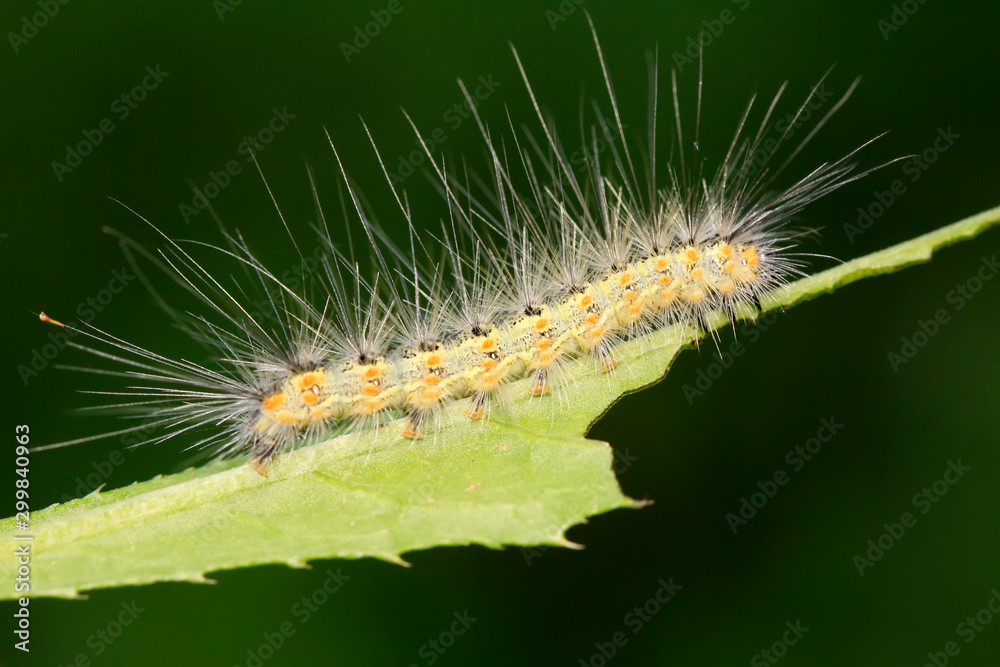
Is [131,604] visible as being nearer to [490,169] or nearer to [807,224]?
[490,169]

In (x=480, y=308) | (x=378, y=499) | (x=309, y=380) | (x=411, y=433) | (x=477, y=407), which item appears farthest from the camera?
(x=480, y=308)

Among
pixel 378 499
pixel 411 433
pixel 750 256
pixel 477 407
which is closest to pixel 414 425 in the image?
pixel 411 433

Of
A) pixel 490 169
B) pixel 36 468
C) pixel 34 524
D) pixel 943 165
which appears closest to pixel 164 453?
pixel 36 468

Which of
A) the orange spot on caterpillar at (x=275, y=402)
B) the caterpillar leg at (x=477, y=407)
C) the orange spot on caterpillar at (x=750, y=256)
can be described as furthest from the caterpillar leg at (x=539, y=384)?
the orange spot on caterpillar at (x=750, y=256)

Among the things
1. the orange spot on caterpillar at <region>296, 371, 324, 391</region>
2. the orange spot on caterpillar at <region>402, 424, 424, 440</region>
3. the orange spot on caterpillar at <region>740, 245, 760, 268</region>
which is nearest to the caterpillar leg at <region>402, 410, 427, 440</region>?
the orange spot on caterpillar at <region>402, 424, 424, 440</region>

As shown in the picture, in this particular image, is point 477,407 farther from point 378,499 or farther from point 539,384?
point 378,499
